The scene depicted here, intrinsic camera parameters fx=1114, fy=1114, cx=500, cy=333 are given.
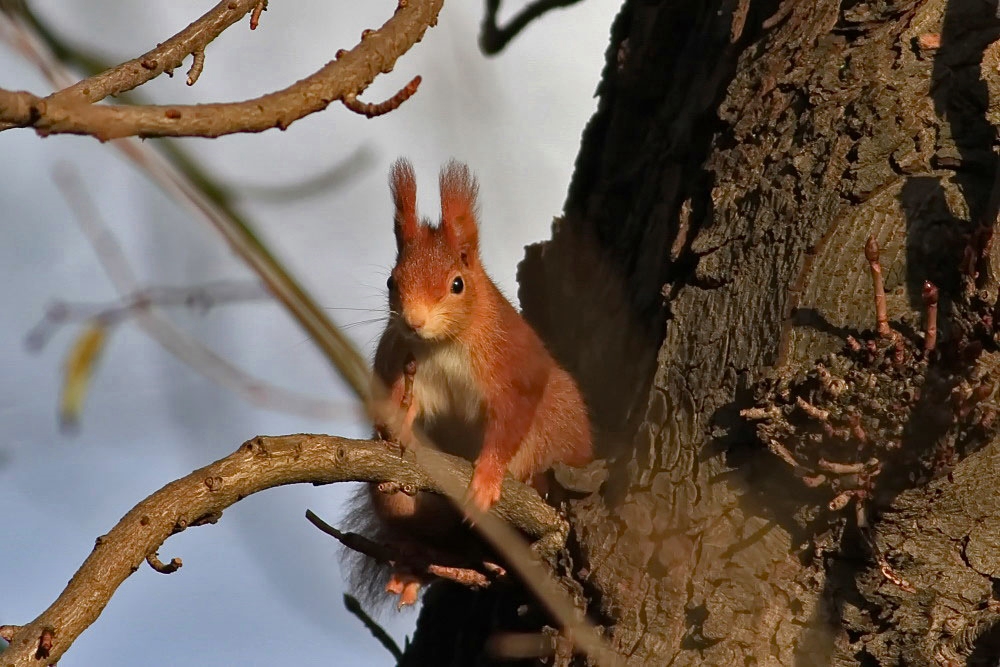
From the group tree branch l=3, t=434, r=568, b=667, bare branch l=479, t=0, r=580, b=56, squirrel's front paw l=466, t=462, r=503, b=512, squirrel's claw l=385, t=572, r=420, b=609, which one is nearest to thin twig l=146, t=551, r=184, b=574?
tree branch l=3, t=434, r=568, b=667

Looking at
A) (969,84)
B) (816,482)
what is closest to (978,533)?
(816,482)

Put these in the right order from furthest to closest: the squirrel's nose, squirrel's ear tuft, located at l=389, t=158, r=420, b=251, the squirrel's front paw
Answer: squirrel's ear tuft, located at l=389, t=158, r=420, b=251, the squirrel's nose, the squirrel's front paw

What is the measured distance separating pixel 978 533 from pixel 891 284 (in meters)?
0.44

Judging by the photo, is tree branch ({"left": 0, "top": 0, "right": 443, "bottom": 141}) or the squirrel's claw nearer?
tree branch ({"left": 0, "top": 0, "right": 443, "bottom": 141})

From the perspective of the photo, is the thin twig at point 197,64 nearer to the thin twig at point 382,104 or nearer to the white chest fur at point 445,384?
the thin twig at point 382,104

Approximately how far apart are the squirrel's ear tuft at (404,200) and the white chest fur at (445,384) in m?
0.30

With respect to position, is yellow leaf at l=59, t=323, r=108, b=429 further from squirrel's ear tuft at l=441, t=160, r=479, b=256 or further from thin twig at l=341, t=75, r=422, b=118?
squirrel's ear tuft at l=441, t=160, r=479, b=256

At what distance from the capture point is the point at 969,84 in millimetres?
2018

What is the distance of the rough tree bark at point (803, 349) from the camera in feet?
6.14

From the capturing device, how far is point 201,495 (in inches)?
68.6

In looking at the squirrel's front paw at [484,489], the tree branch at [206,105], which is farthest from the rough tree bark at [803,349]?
the tree branch at [206,105]

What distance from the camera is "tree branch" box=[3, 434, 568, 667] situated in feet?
5.06

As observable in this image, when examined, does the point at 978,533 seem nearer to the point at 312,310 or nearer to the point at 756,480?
the point at 756,480

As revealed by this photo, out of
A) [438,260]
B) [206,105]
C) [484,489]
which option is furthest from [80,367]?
[438,260]
